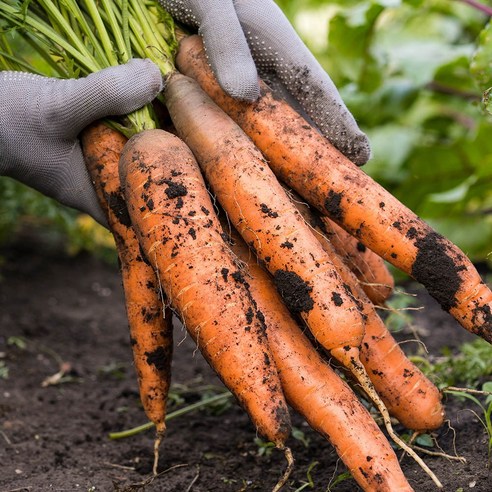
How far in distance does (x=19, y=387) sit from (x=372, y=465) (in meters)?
1.57

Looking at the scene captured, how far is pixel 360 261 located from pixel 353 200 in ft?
1.30

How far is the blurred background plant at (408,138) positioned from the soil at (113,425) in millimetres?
509

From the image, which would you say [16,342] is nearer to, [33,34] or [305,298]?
[33,34]

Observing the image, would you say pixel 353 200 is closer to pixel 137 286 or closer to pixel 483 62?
pixel 137 286

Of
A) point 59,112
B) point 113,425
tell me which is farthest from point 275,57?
point 113,425

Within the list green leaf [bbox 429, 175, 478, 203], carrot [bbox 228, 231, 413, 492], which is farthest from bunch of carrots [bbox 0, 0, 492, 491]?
green leaf [bbox 429, 175, 478, 203]

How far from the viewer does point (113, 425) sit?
2408mm

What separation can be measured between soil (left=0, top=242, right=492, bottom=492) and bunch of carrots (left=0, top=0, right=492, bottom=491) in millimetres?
A: 151

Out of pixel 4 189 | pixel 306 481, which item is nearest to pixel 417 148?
pixel 4 189

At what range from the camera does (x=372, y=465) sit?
169 cm

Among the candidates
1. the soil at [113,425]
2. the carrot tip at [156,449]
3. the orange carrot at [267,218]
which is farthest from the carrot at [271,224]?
the carrot tip at [156,449]

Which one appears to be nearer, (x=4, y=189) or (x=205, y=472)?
(x=205, y=472)

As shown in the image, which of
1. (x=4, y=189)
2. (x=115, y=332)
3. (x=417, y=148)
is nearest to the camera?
(x=115, y=332)

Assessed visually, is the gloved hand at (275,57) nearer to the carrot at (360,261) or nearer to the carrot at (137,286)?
the carrot at (360,261)
